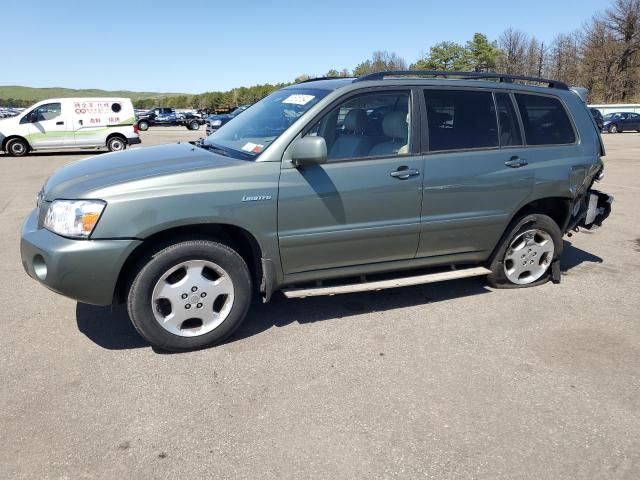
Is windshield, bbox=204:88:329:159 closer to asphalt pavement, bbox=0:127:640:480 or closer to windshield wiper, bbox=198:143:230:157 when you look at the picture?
windshield wiper, bbox=198:143:230:157

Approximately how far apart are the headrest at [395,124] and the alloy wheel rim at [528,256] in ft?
4.99

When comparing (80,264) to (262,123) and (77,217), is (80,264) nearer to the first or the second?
(77,217)

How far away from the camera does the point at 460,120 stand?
3.88m

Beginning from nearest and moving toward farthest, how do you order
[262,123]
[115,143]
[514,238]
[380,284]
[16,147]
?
[380,284]
[262,123]
[514,238]
[16,147]
[115,143]

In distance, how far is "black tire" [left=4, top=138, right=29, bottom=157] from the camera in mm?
16203

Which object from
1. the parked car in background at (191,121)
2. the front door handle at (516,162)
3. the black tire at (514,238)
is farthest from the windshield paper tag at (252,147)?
the parked car in background at (191,121)

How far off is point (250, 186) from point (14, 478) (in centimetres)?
199

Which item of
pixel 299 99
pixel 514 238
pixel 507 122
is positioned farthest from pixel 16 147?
pixel 514 238

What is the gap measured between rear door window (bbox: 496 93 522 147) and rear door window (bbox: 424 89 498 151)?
0.23 ft

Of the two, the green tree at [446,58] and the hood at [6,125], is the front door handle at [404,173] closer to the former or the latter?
the hood at [6,125]

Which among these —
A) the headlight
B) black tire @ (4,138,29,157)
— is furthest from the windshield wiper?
black tire @ (4,138,29,157)

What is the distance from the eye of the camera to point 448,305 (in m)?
4.11

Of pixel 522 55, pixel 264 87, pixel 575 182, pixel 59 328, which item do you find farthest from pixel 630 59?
pixel 59 328

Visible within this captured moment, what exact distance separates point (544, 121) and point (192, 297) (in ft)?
11.2
